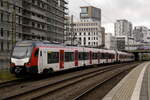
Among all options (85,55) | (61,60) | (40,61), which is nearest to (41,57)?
(40,61)

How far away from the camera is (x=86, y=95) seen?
15008mm

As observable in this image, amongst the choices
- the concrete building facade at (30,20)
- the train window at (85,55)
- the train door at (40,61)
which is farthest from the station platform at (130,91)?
the concrete building facade at (30,20)

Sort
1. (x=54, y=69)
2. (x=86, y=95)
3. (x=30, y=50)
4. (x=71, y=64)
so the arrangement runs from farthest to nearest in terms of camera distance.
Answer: (x=71, y=64)
(x=54, y=69)
(x=30, y=50)
(x=86, y=95)

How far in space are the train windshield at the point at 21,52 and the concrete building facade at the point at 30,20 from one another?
2335 cm

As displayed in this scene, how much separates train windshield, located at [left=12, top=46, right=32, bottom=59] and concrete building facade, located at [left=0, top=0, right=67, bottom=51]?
76.6 feet

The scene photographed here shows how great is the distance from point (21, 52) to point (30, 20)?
52562 millimetres

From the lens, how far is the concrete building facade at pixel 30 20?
60625mm

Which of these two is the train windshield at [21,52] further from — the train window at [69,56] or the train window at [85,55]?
the train window at [85,55]

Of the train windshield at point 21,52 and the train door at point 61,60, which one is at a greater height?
the train windshield at point 21,52

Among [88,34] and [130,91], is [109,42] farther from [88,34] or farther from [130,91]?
[130,91]

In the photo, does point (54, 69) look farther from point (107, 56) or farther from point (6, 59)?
point (6, 59)

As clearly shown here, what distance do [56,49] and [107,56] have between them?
27186mm

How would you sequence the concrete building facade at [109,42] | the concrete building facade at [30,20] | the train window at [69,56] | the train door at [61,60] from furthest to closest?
1. the concrete building facade at [109,42]
2. the concrete building facade at [30,20]
3. the train window at [69,56]
4. the train door at [61,60]

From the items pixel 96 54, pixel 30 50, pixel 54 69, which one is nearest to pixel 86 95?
pixel 30 50
